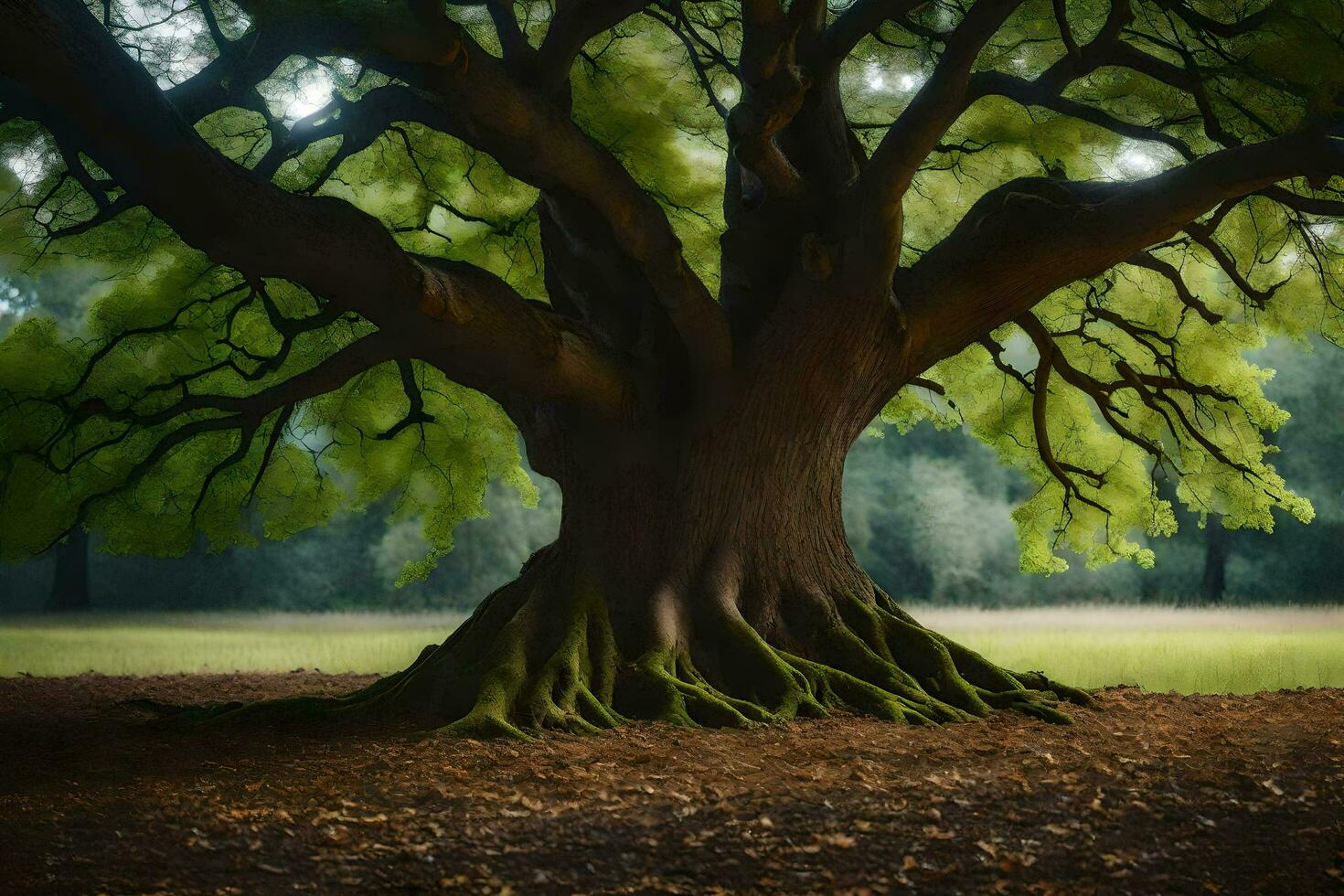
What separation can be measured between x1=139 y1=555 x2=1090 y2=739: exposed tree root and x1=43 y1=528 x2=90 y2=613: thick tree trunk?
15.7 metres

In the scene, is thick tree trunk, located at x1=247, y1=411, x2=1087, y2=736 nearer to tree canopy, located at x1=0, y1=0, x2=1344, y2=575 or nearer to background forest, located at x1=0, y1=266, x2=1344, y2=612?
tree canopy, located at x1=0, y1=0, x2=1344, y2=575

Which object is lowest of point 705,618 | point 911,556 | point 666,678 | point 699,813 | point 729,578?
point 699,813

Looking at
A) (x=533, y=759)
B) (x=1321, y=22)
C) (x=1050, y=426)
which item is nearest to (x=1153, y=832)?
(x=533, y=759)

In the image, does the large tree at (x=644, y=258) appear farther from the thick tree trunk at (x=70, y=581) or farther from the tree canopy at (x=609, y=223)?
the thick tree trunk at (x=70, y=581)

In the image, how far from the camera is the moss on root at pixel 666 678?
668cm

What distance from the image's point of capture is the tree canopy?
6.18 meters

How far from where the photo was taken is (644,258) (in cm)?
718

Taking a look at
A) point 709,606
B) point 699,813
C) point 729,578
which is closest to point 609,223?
point 729,578

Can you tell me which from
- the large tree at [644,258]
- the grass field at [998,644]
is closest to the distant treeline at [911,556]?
the grass field at [998,644]

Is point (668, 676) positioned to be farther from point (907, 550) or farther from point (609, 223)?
point (907, 550)

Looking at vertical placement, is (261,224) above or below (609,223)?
below

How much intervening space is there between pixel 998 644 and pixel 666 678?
8007mm

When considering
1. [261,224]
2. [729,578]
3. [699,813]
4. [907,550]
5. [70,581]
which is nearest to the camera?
[699,813]

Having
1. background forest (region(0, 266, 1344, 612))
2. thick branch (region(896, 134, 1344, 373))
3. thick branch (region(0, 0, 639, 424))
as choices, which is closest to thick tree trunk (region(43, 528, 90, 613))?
background forest (region(0, 266, 1344, 612))
